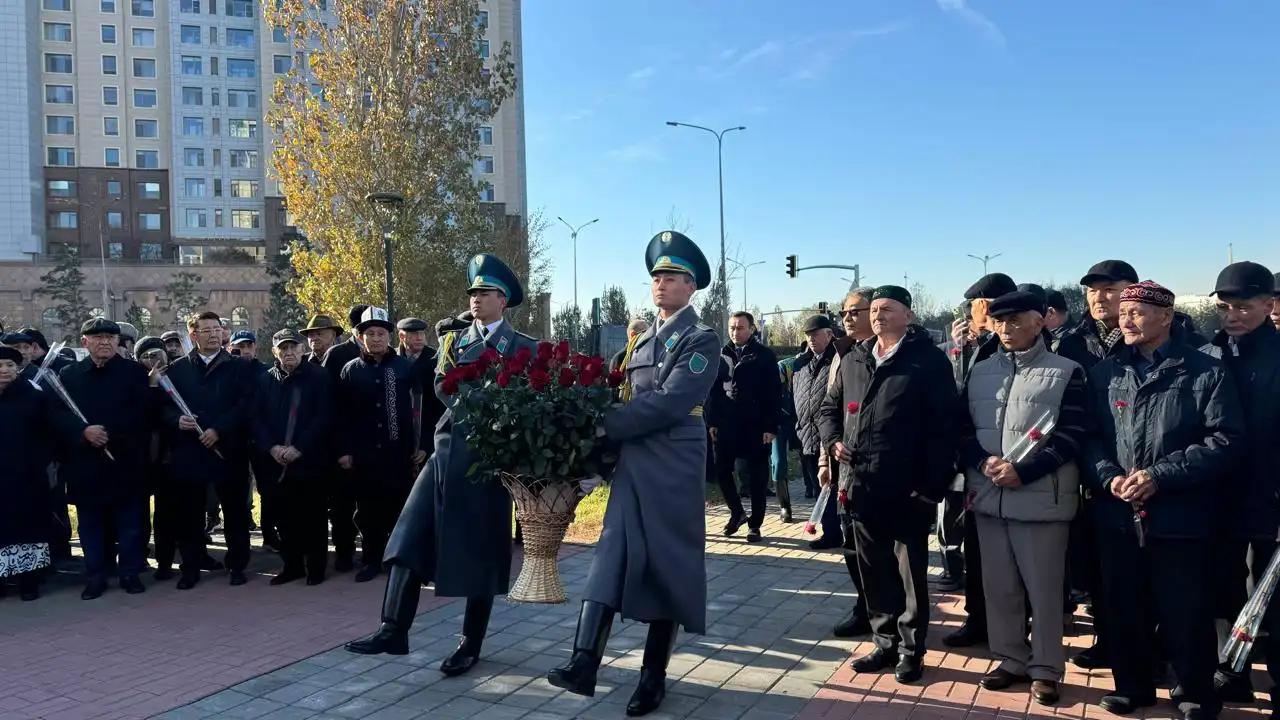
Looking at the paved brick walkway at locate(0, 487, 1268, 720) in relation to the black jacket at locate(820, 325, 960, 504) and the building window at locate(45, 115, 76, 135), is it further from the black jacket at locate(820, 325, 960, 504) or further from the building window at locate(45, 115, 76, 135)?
the building window at locate(45, 115, 76, 135)

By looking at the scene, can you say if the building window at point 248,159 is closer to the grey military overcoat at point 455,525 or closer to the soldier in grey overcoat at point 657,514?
the grey military overcoat at point 455,525

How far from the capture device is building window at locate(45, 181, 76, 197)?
7200 cm

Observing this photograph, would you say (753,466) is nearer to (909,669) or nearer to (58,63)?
(909,669)

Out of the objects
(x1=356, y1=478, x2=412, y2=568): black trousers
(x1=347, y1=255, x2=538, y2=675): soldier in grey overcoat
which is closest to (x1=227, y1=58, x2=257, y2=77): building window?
(x1=356, y1=478, x2=412, y2=568): black trousers

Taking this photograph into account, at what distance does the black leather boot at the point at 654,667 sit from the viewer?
14.9 feet

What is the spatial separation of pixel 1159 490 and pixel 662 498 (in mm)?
2302

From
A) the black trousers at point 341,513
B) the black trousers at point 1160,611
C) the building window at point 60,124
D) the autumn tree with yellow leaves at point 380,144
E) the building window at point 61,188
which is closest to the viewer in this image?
the black trousers at point 1160,611

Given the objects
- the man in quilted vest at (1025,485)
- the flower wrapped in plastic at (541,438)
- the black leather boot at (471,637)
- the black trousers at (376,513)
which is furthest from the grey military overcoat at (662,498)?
the black trousers at (376,513)

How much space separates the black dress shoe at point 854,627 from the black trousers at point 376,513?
3905mm

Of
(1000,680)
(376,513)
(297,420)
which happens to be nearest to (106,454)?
(297,420)

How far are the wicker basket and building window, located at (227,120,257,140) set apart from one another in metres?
76.8

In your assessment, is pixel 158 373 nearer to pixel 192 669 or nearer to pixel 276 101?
pixel 192 669

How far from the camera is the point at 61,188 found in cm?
7225

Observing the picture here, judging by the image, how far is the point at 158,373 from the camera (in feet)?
27.3
